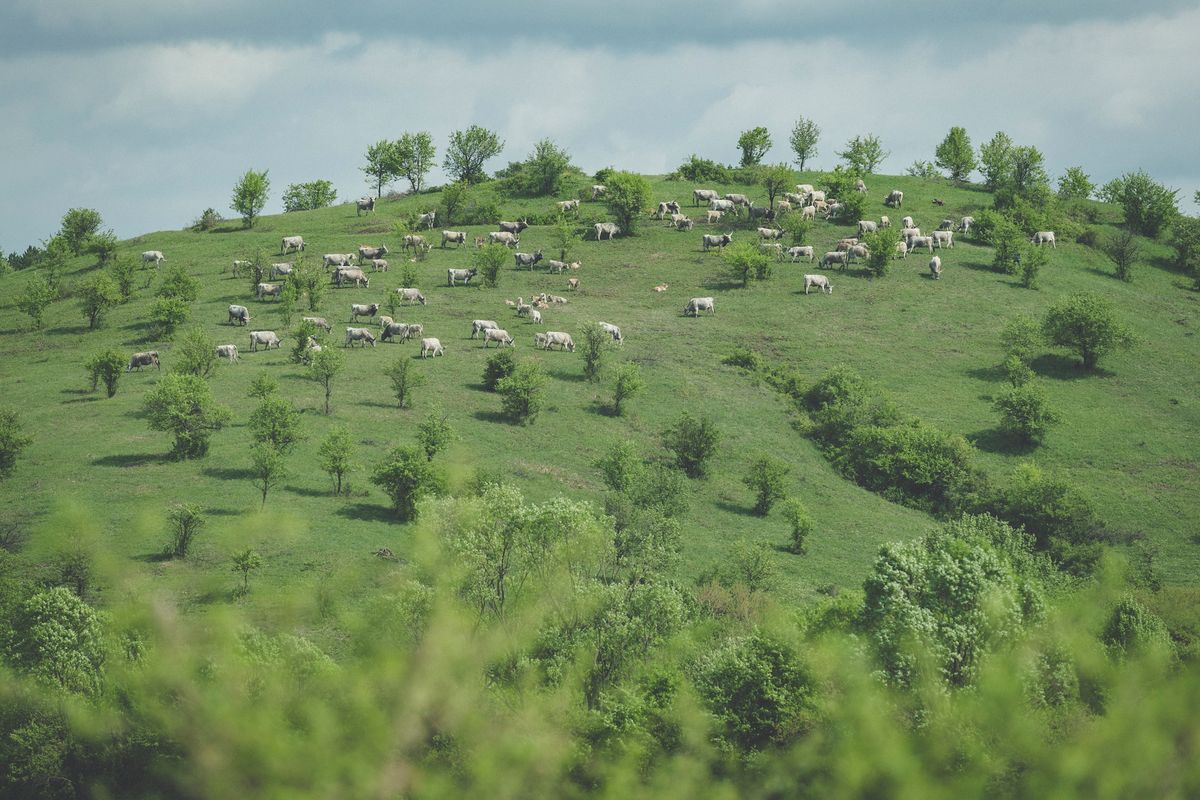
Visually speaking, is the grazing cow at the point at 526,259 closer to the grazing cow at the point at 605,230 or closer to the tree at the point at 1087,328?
the grazing cow at the point at 605,230

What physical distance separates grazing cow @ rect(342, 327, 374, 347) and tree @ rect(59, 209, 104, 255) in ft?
159

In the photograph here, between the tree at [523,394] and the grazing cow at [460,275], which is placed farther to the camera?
the grazing cow at [460,275]

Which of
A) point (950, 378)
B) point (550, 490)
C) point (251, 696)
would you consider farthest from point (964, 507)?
point (251, 696)

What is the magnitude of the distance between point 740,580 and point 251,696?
32.0m

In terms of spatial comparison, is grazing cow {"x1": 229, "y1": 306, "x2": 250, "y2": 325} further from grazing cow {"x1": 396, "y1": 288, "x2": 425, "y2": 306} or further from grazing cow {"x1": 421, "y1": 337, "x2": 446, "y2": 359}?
grazing cow {"x1": 421, "y1": 337, "x2": 446, "y2": 359}

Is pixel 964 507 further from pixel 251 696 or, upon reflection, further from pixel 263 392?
pixel 251 696

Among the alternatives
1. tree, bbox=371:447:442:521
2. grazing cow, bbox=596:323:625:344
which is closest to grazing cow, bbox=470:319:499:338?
grazing cow, bbox=596:323:625:344

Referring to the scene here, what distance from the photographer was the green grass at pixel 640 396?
167 ft

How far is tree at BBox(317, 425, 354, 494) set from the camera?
53219mm

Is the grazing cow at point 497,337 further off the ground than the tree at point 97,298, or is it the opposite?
the tree at point 97,298

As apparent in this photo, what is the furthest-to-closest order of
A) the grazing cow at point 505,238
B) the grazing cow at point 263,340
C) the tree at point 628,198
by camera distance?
1. the tree at point 628,198
2. the grazing cow at point 505,238
3. the grazing cow at point 263,340

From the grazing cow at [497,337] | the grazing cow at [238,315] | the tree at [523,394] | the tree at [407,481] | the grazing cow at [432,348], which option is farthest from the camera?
the grazing cow at [238,315]

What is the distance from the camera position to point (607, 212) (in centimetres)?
12456

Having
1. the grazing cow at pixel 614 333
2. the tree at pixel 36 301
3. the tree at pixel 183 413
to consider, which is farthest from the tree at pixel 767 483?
the tree at pixel 36 301
